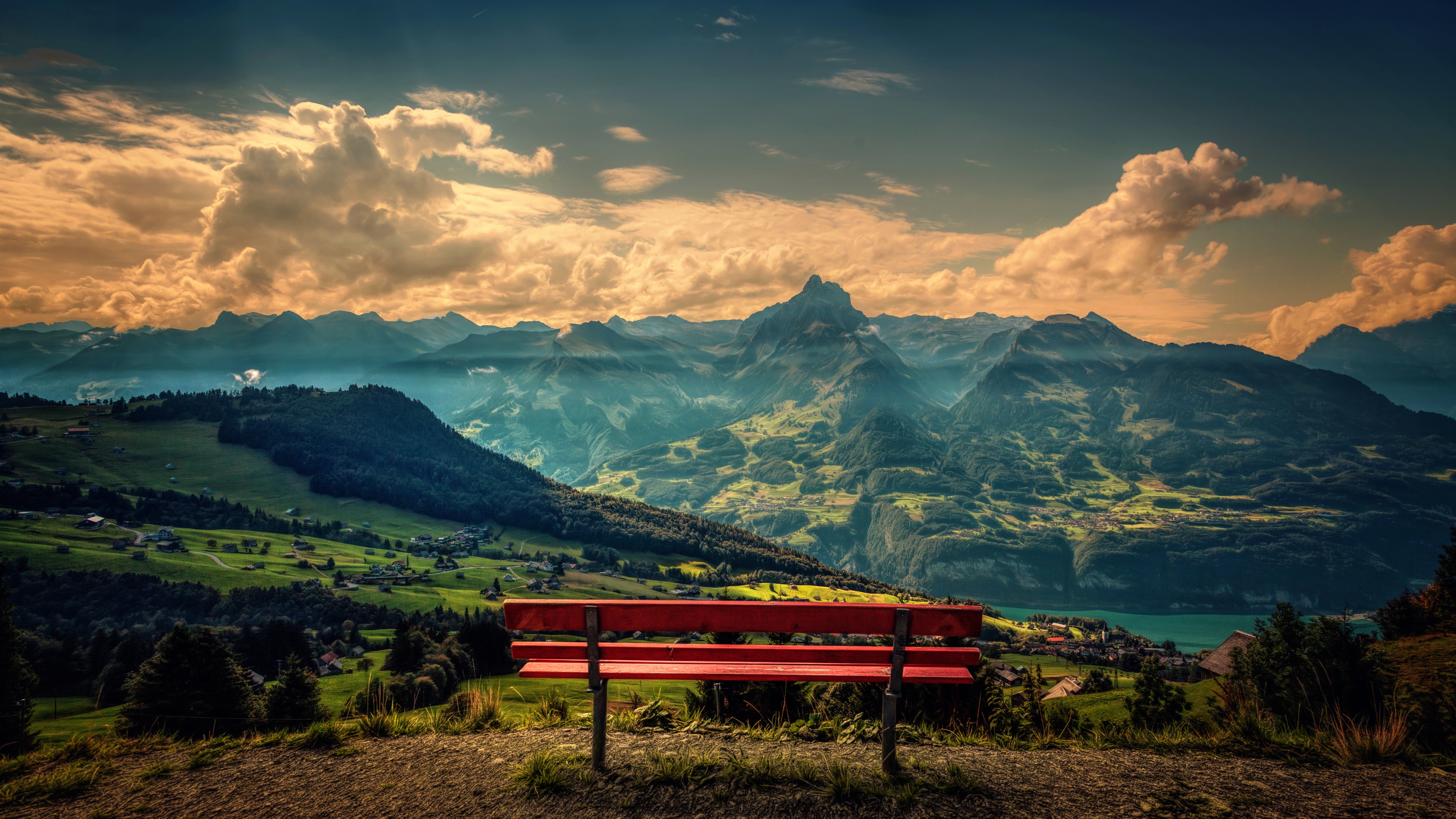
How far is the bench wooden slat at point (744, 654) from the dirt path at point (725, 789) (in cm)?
91

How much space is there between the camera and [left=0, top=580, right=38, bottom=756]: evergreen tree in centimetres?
1478

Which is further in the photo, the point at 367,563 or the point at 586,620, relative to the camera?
the point at 367,563

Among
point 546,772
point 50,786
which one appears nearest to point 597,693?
point 546,772

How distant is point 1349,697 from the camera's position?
988 cm

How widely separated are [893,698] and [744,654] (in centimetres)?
149

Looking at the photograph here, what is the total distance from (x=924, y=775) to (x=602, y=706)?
3.09m

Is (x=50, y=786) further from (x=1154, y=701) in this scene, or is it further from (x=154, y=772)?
(x=1154, y=701)

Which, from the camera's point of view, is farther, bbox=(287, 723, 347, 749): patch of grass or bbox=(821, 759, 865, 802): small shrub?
bbox=(287, 723, 347, 749): patch of grass

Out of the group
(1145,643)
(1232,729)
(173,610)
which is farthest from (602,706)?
(1145,643)

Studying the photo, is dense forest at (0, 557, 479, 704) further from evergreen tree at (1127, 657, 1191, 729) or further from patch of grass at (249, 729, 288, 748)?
patch of grass at (249, 729, 288, 748)

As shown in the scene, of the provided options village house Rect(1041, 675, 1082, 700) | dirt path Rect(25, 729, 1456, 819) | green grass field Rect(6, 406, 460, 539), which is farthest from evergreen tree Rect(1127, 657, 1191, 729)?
green grass field Rect(6, 406, 460, 539)

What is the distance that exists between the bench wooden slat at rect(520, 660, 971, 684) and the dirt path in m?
0.85

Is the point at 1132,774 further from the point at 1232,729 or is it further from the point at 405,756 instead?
the point at 405,756

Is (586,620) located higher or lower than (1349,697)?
higher
